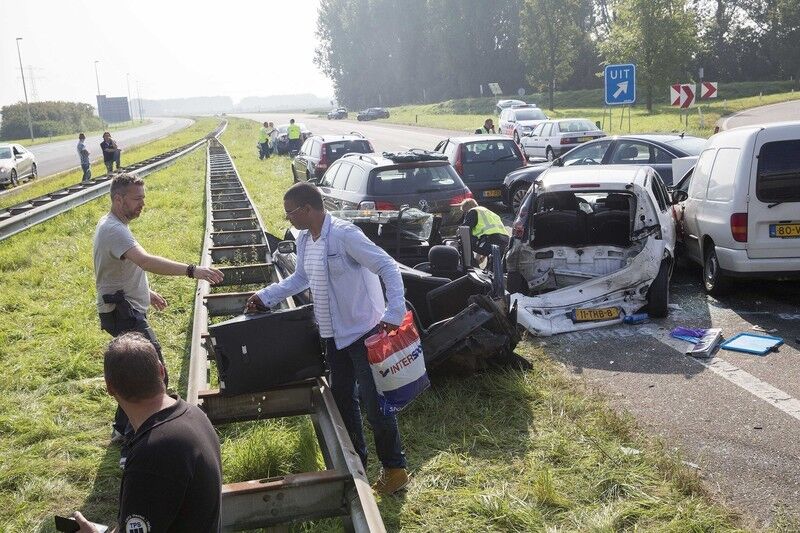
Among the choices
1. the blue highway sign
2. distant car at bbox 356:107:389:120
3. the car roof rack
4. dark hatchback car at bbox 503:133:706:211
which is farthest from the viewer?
distant car at bbox 356:107:389:120

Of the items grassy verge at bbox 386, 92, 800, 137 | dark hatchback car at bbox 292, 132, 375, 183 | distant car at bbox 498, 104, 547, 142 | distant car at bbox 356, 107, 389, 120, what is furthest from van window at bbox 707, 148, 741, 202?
distant car at bbox 356, 107, 389, 120

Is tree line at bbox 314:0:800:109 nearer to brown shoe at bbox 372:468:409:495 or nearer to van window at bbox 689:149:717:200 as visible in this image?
van window at bbox 689:149:717:200

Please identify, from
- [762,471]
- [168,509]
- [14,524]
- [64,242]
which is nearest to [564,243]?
[762,471]

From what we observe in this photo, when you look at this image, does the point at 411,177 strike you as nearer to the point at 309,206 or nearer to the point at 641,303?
the point at 641,303

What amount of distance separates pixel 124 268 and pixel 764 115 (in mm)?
37972

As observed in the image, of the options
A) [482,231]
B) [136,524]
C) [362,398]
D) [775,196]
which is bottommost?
[362,398]

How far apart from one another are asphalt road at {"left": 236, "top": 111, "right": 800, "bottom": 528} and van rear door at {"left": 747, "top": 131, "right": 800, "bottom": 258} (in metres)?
0.75

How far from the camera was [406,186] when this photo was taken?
1208 cm

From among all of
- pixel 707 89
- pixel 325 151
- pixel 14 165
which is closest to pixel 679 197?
pixel 325 151

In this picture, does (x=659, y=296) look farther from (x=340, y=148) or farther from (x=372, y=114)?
(x=372, y=114)

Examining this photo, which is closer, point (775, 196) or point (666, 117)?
point (775, 196)

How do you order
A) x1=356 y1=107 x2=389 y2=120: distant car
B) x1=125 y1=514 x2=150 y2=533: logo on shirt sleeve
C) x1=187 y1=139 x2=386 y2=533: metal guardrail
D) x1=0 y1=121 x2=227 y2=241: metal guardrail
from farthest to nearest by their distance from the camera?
1. x1=356 y1=107 x2=389 y2=120: distant car
2. x1=0 y1=121 x2=227 y2=241: metal guardrail
3. x1=187 y1=139 x2=386 y2=533: metal guardrail
4. x1=125 y1=514 x2=150 y2=533: logo on shirt sleeve

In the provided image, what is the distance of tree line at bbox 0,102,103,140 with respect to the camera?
285 feet

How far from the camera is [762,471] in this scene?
4.88 m
